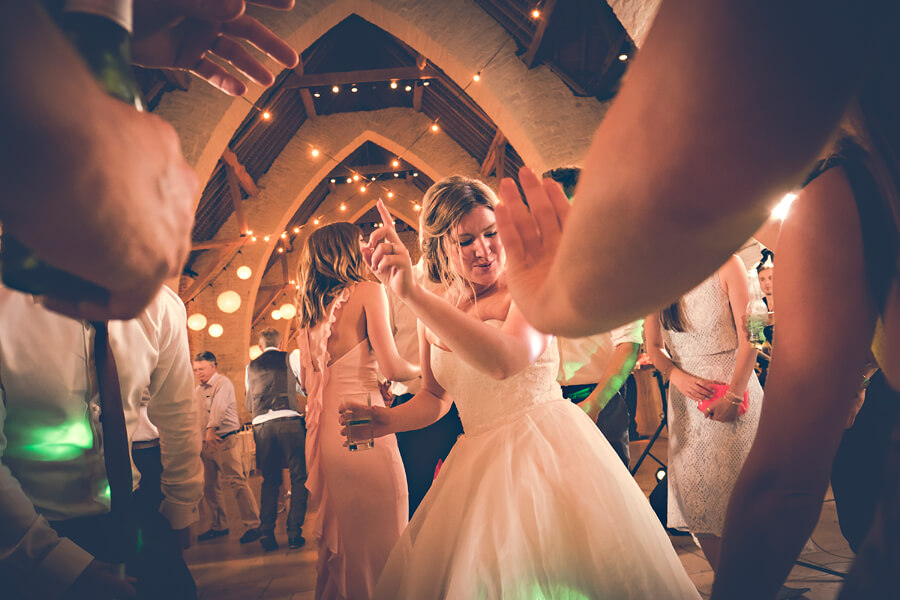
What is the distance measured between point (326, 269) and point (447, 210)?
798 millimetres

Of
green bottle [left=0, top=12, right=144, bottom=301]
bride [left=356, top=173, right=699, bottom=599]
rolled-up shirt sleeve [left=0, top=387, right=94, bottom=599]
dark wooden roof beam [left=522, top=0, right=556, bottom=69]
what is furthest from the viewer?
dark wooden roof beam [left=522, top=0, right=556, bottom=69]

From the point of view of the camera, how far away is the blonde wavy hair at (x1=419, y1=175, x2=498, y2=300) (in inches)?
63.2

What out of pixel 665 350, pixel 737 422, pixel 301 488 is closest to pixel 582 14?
pixel 665 350

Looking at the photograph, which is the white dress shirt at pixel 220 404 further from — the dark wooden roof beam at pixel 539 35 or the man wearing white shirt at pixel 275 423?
the dark wooden roof beam at pixel 539 35

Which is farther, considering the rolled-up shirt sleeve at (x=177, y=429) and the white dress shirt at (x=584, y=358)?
the white dress shirt at (x=584, y=358)

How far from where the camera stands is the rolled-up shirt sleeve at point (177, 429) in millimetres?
1492

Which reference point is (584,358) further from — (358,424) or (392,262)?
(392,262)

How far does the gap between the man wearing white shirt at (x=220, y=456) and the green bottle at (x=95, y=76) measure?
5123 millimetres

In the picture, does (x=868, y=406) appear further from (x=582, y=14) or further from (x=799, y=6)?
(x=582, y=14)

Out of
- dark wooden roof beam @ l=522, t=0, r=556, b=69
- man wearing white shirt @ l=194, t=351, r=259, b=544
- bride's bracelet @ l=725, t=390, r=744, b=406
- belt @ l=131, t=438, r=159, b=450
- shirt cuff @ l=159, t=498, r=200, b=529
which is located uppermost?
dark wooden roof beam @ l=522, t=0, r=556, b=69

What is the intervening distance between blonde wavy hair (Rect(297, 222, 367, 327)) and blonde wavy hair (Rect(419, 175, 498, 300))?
0.52m

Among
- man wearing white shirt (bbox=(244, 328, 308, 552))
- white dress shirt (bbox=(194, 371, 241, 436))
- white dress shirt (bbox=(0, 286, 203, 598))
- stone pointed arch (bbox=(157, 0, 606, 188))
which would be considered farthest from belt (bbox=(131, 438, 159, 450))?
stone pointed arch (bbox=(157, 0, 606, 188))

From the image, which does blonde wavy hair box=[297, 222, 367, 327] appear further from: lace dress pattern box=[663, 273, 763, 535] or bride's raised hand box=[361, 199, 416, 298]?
lace dress pattern box=[663, 273, 763, 535]

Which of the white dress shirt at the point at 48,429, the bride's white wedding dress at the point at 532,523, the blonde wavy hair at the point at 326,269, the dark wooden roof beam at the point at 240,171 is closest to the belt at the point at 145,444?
the blonde wavy hair at the point at 326,269
